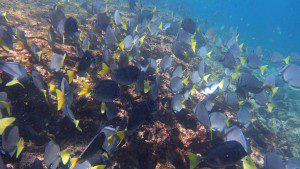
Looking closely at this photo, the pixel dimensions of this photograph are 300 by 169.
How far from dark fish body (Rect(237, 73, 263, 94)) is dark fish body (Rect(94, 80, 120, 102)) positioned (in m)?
3.21

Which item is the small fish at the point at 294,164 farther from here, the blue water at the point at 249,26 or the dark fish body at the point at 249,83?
the blue water at the point at 249,26

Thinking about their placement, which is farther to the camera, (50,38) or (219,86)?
(219,86)

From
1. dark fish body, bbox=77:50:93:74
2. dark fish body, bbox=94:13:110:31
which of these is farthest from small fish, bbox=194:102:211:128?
dark fish body, bbox=94:13:110:31

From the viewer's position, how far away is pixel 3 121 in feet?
9.65

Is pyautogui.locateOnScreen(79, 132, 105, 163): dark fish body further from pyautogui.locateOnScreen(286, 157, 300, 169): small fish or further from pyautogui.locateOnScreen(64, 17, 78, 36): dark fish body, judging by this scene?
pyautogui.locateOnScreen(286, 157, 300, 169): small fish

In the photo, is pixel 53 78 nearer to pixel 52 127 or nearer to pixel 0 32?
pixel 52 127

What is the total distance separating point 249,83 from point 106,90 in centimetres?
349

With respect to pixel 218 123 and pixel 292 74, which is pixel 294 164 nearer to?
pixel 218 123

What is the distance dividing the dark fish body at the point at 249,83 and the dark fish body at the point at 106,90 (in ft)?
10.5

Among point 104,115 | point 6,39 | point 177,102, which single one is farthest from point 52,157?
point 6,39

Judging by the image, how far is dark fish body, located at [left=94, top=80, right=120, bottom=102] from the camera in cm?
352

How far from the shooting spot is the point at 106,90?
3.56 metres

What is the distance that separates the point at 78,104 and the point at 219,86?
3.48m

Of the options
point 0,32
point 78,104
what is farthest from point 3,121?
point 0,32
